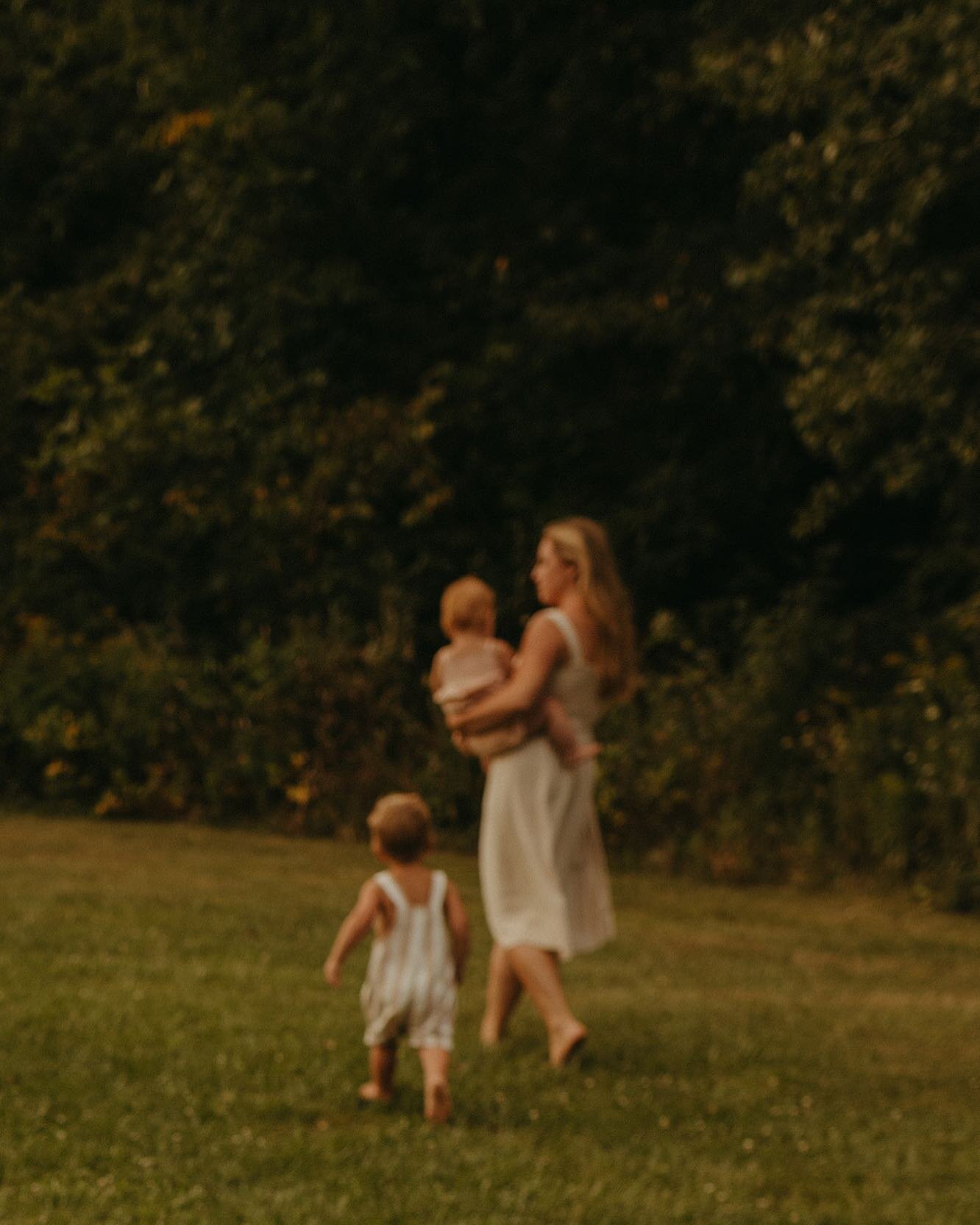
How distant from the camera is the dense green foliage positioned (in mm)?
15234

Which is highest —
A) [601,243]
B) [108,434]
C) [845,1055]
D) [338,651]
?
[601,243]

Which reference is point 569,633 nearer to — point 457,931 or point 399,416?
point 457,931

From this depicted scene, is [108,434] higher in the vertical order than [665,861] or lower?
higher

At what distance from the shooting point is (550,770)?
7184 mm

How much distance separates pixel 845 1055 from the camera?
7707mm

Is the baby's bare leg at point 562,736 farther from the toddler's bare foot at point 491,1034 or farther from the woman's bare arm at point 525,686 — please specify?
the toddler's bare foot at point 491,1034

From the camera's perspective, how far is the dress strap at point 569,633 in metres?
7.11

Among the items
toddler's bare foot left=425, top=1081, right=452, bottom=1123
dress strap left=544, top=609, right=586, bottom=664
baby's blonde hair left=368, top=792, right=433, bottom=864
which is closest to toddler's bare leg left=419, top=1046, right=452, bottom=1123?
toddler's bare foot left=425, top=1081, right=452, bottom=1123

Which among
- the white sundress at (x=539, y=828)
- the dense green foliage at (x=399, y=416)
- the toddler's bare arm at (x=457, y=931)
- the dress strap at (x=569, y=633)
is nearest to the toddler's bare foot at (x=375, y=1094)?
the toddler's bare arm at (x=457, y=931)

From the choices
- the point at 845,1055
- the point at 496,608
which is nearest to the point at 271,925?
the point at 845,1055

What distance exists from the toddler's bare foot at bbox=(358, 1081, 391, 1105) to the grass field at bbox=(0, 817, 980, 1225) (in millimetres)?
46

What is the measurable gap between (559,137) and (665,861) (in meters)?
6.33

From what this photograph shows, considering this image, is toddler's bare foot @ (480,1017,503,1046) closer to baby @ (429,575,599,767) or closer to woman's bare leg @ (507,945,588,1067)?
woman's bare leg @ (507,945,588,1067)

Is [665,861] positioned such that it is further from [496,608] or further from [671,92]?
[671,92]
